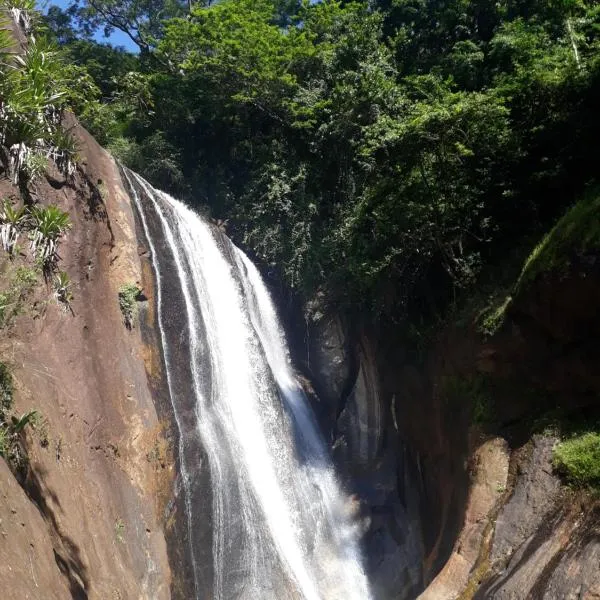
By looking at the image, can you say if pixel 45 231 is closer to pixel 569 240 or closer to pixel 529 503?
pixel 569 240

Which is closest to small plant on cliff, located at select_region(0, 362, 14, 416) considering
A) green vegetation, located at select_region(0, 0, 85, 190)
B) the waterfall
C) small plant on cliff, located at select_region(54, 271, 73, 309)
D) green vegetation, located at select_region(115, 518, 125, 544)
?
small plant on cliff, located at select_region(54, 271, 73, 309)

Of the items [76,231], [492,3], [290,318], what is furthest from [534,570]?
[492,3]

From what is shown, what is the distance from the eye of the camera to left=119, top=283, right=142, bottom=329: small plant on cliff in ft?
42.7

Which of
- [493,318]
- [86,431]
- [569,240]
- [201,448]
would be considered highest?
[569,240]

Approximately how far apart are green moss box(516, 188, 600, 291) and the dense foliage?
186cm

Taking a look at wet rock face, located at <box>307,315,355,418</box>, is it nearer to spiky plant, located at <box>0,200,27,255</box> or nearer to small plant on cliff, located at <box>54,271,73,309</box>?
small plant on cliff, located at <box>54,271,73,309</box>

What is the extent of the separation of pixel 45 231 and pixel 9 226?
760 mm

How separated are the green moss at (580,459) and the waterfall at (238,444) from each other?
19.5 ft

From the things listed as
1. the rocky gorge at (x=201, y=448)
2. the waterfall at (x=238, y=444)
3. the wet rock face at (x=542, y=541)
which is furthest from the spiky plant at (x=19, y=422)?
the wet rock face at (x=542, y=541)

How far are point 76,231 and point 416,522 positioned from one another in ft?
32.2

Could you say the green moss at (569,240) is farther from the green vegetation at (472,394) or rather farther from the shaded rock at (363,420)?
the shaded rock at (363,420)

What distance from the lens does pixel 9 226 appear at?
10.3m

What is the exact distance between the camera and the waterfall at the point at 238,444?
11.9 m

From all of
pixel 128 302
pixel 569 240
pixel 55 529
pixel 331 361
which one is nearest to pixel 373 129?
pixel 569 240
